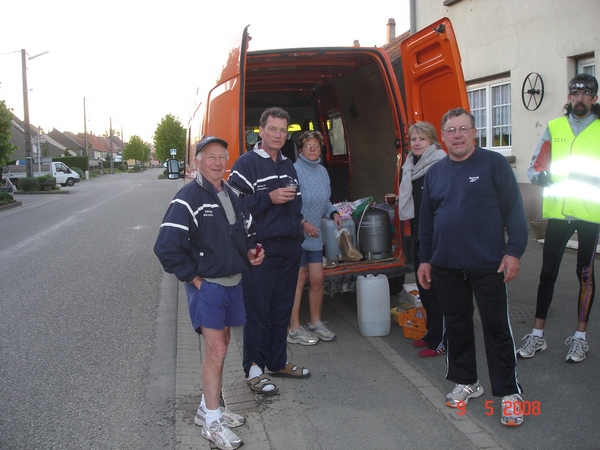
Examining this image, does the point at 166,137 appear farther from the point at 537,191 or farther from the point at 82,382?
the point at 82,382

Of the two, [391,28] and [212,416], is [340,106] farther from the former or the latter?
[391,28]

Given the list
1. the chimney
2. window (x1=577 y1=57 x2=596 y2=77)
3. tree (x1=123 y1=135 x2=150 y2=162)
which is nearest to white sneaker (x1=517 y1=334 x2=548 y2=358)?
window (x1=577 y1=57 x2=596 y2=77)

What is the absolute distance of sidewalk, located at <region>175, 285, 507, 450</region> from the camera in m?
3.42

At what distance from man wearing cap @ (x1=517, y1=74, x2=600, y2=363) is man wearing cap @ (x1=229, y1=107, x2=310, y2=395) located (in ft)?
6.34

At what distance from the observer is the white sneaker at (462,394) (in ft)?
12.4

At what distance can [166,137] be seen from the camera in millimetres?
69125

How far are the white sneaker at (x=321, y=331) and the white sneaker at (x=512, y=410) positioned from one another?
1.98 metres

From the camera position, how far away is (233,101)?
5176 mm

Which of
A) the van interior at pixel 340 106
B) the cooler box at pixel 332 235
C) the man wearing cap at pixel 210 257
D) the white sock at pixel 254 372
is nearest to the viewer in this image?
the man wearing cap at pixel 210 257

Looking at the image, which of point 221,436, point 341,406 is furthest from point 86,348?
point 341,406

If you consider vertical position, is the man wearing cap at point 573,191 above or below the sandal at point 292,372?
above
